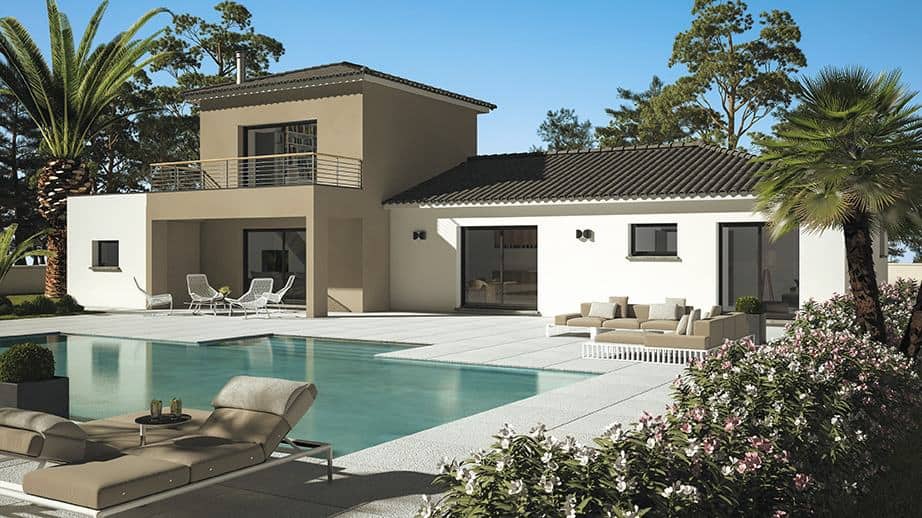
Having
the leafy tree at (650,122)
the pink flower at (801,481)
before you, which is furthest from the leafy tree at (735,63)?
the pink flower at (801,481)

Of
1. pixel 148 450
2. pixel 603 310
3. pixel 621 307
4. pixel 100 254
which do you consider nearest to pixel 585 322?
pixel 603 310

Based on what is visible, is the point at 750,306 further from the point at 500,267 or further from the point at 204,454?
the point at 204,454

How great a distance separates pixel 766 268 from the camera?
2412cm

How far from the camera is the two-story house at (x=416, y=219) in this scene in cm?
2078

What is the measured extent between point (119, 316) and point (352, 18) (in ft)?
39.0

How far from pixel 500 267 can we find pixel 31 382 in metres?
16.4

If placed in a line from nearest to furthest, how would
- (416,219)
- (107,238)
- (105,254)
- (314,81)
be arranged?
(314,81)
(416,219)
(107,238)
(105,254)

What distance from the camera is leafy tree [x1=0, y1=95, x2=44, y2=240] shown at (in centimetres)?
4181

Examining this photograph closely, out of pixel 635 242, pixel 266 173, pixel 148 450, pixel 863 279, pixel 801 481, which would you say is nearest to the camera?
pixel 801 481

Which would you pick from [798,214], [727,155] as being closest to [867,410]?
[798,214]

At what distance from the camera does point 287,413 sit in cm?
629

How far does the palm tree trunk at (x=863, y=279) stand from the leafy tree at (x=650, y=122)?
2645cm

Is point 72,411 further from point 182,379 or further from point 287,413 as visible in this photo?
point 287,413

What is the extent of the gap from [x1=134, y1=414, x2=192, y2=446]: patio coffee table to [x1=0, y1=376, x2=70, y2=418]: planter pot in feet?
6.42
